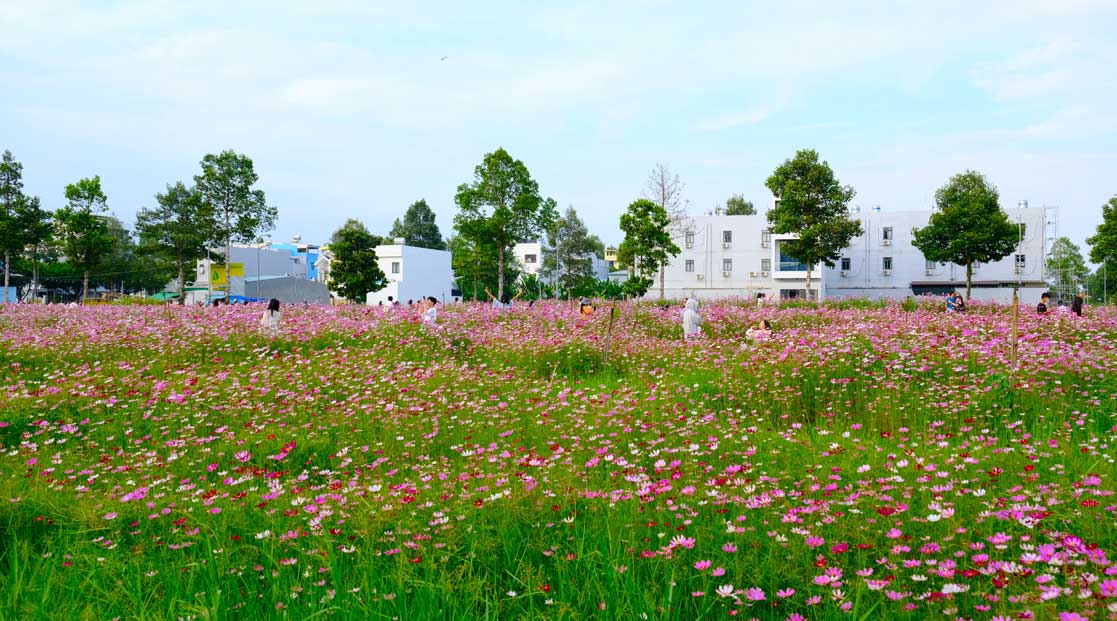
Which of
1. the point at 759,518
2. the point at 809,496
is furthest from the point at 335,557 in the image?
the point at 809,496

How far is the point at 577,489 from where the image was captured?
4.72m

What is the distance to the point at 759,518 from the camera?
4.13 meters

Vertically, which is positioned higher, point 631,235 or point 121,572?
point 631,235

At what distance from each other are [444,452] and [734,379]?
13.2 ft

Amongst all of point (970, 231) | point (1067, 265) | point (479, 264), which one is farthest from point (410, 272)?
point (1067, 265)

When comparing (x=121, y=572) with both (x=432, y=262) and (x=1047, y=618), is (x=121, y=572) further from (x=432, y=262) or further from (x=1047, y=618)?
(x=432, y=262)

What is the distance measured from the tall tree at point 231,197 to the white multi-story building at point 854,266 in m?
37.0

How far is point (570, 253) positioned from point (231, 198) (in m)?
38.4

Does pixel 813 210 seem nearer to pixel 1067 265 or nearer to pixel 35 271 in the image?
pixel 35 271

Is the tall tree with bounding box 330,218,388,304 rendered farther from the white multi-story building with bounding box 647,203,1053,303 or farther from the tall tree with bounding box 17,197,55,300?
the white multi-story building with bounding box 647,203,1053,303

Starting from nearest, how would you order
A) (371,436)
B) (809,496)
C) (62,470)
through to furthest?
1. (809,496)
2. (62,470)
3. (371,436)

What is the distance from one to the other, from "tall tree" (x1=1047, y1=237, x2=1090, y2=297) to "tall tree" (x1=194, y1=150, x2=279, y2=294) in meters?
97.2

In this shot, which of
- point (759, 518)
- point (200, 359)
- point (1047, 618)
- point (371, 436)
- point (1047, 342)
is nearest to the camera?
point (1047, 618)

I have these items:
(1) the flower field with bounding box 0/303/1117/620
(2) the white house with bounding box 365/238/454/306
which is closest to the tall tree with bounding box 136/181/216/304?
(2) the white house with bounding box 365/238/454/306
